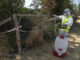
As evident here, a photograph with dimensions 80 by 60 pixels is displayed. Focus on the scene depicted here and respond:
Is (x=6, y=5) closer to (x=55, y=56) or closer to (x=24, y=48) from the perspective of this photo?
(x=24, y=48)

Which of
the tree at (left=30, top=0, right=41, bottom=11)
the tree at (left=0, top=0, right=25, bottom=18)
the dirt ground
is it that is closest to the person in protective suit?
the dirt ground

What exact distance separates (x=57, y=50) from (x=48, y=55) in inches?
16.8

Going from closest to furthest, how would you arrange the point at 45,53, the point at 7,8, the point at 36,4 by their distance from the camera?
the point at 45,53, the point at 7,8, the point at 36,4

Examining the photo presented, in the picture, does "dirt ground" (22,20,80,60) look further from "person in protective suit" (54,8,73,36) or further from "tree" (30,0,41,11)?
"tree" (30,0,41,11)

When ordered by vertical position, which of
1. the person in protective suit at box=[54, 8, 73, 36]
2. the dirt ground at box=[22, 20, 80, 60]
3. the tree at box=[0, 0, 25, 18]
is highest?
A: the tree at box=[0, 0, 25, 18]

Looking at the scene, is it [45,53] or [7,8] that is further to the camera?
[7,8]

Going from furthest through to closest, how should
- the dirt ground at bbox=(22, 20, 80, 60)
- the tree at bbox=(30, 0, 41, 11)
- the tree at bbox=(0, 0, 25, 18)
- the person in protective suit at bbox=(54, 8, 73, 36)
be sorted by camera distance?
the tree at bbox=(30, 0, 41, 11), the tree at bbox=(0, 0, 25, 18), the person in protective suit at bbox=(54, 8, 73, 36), the dirt ground at bbox=(22, 20, 80, 60)

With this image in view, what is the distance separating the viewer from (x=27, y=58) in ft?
11.5

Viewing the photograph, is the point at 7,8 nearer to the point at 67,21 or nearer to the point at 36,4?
the point at 67,21

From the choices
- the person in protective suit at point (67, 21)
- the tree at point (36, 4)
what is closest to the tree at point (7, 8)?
the person in protective suit at point (67, 21)

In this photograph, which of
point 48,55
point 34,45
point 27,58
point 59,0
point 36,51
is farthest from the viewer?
point 59,0

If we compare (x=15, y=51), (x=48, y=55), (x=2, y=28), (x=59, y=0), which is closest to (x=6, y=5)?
(x=2, y=28)

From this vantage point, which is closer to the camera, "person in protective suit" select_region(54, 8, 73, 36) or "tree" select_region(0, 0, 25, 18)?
"person in protective suit" select_region(54, 8, 73, 36)

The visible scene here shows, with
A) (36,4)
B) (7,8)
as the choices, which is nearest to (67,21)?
(7,8)
